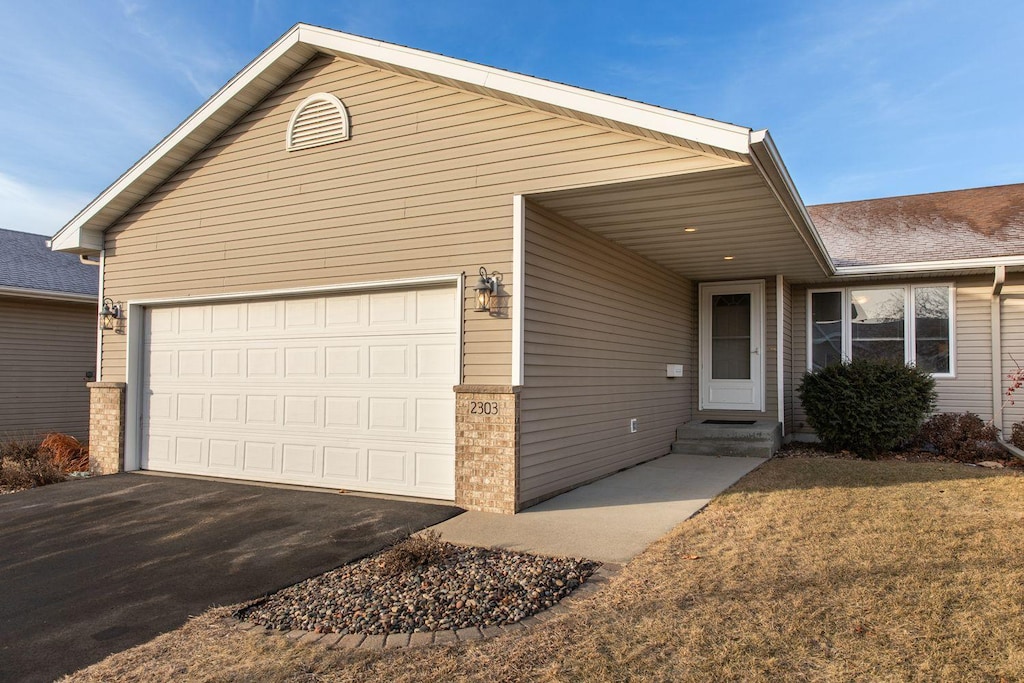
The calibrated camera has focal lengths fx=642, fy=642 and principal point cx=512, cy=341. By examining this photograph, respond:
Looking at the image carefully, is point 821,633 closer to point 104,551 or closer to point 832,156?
point 104,551

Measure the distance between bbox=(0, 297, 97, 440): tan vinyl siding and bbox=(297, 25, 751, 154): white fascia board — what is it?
8.54 metres

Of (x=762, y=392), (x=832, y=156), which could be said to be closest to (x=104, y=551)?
(x=762, y=392)

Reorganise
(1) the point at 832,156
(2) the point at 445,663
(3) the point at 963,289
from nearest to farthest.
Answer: (2) the point at 445,663
(3) the point at 963,289
(1) the point at 832,156

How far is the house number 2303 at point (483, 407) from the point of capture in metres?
5.94

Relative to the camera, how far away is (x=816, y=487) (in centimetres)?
685

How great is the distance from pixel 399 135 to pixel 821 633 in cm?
573

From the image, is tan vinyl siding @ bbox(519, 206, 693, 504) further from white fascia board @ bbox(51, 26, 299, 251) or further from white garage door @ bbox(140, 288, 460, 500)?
white fascia board @ bbox(51, 26, 299, 251)

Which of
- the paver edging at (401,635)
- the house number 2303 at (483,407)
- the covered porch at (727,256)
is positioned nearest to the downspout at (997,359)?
the covered porch at (727,256)

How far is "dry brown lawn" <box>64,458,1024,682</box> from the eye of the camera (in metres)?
→ 2.89

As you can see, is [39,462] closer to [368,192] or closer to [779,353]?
[368,192]

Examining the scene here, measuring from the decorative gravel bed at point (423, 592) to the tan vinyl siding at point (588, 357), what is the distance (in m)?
1.63

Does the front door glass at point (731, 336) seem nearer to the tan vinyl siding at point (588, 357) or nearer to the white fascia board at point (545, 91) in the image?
the tan vinyl siding at point (588, 357)

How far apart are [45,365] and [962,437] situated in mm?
15287

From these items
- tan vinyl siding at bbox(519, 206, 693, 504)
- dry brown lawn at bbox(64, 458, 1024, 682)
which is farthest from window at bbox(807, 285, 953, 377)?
dry brown lawn at bbox(64, 458, 1024, 682)
